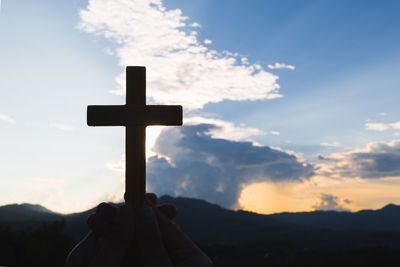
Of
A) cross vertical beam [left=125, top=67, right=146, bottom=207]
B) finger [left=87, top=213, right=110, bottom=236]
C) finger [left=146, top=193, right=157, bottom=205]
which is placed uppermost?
cross vertical beam [left=125, top=67, right=146, bottom=207]

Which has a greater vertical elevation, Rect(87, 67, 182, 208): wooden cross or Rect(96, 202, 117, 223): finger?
Rect(87, 67, 182, 208): wooden cross

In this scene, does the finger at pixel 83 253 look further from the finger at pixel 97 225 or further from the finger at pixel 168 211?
the finger at pixel 168 211

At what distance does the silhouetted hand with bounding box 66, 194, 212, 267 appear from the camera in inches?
109

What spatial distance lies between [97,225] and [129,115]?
1.46m

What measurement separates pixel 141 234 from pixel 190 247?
1.55ft

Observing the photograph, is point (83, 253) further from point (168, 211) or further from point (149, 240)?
point (168, 211)

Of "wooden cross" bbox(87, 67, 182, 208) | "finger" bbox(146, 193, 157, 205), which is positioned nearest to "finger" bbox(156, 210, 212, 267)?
"finger" bbox(146, 193, 157, 205)

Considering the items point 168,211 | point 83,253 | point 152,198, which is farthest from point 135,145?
point 83,253

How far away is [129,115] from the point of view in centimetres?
397

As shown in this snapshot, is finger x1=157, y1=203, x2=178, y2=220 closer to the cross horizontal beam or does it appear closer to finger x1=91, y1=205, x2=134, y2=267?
finger x1=91, y1=205, x2=134, y2=267

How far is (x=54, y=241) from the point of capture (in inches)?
2379

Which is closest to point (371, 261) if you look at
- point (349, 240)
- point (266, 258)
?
point (266, 258)

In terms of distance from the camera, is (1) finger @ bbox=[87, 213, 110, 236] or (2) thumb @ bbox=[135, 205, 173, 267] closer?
(2) thumb @ bbox=[135, 205, 173, 267]

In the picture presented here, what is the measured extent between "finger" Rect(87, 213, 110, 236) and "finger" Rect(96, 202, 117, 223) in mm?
43
